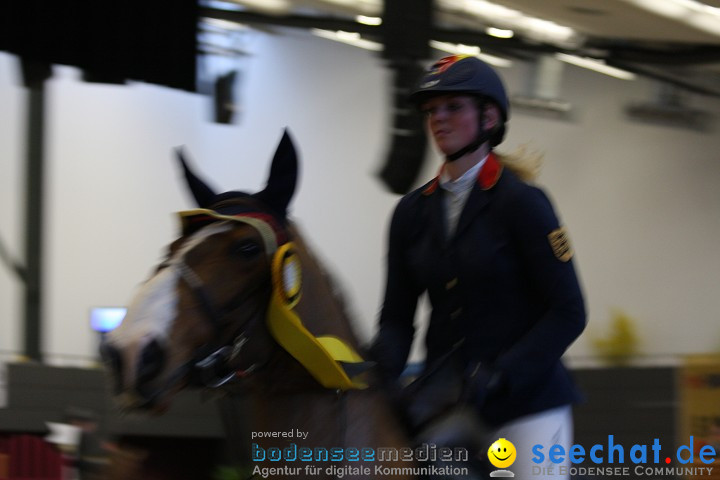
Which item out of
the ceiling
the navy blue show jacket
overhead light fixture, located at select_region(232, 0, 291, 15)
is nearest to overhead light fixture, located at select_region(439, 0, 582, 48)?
the ceiling

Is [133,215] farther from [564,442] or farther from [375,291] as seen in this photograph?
[564,442]

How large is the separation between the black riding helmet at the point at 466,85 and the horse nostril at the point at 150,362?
30.4 inches

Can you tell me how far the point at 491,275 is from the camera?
2010 mm

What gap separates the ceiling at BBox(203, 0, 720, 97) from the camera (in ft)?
22.3

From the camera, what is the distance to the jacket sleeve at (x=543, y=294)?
1.94m

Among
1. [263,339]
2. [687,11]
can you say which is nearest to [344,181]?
[687,11]

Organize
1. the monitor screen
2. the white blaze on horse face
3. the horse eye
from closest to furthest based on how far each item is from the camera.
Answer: the white blaze on horse face
the horse eye
the monitor screen

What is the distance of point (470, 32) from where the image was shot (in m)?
6.97

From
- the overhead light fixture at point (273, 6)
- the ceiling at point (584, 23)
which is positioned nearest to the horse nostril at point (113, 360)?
the ceiling at point (584, 23)

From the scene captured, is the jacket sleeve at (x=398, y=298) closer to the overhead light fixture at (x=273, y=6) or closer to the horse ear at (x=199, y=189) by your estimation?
the horse ear at (x=199, y=189)

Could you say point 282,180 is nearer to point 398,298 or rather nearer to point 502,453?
point 398,298

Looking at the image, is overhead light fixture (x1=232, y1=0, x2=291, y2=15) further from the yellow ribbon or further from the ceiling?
the yellow ribbon

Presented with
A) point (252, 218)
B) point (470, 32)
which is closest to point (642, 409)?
point (470, 32)

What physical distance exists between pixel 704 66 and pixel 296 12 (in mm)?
3380
